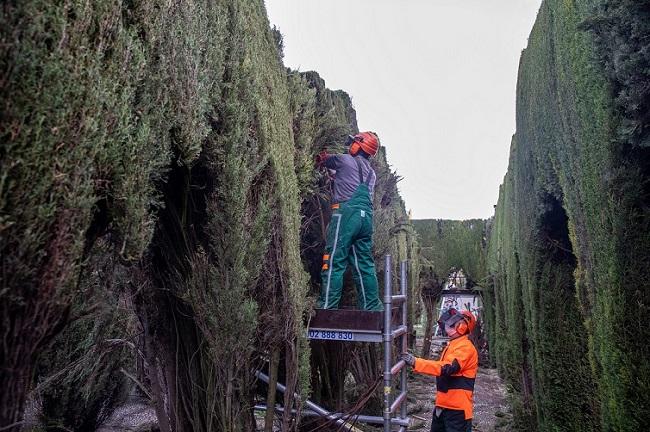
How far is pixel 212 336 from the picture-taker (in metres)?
3.08

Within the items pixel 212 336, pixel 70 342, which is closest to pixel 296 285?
pixel 212 336

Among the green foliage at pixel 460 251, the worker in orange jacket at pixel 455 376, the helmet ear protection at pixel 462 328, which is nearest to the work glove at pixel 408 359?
the worker in orange jacket at pixel 455 376

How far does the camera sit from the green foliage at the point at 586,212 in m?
3.17

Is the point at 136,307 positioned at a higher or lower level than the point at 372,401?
higher

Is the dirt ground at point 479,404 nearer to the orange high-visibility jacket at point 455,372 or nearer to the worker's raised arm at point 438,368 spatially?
the orange high-visibility jacket at point 455,372

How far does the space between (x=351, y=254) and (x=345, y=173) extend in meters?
0.78

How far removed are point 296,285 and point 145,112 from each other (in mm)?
1980

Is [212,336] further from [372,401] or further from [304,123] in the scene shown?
[372,401]

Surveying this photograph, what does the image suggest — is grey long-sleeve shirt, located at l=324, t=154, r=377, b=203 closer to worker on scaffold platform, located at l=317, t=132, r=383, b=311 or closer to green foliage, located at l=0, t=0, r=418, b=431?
worker on scaffold platform, located at l=317, t=132, r=383, b=311

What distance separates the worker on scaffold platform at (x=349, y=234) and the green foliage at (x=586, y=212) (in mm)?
1779

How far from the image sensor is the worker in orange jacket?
546cm

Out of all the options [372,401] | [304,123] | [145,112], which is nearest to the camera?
[145,112]

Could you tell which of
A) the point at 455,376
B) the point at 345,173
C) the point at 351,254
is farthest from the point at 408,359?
the point at 345,173

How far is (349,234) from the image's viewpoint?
5188 millimetres
